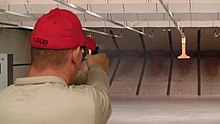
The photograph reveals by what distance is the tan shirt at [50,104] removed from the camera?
3.93ft

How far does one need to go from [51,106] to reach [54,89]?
0.05m

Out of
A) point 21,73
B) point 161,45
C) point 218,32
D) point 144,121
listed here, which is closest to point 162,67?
point 161,45

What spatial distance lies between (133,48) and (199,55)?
12.8ft

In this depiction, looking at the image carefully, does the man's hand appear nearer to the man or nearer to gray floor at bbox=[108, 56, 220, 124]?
the man

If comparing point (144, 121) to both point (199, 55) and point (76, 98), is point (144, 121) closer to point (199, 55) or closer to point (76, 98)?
point (76, 98)

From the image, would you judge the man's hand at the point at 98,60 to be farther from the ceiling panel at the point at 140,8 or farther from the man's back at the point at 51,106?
the ceiling panel at the point at 140,8

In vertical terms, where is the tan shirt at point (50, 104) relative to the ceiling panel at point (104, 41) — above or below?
above

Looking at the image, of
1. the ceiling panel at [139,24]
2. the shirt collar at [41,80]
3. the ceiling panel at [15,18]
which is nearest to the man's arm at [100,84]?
the shirt collar at [41,80]

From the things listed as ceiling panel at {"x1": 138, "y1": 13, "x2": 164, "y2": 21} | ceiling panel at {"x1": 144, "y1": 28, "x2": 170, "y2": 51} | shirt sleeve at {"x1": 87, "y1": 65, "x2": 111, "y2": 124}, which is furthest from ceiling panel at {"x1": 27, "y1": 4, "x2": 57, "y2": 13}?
shirt sleeve at {"x1": 87, "y1": 65, "x2": 111, "y2": 124}

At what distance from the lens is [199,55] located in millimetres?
25312

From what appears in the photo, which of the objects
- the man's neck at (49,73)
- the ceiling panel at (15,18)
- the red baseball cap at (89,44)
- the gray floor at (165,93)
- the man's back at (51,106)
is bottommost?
the gray floor at (165,93)

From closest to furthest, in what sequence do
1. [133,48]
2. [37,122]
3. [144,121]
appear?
[37,122] → [144,121] → [133,48]

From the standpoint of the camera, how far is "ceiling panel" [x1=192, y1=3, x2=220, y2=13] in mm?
11922

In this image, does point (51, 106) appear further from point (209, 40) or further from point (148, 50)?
point (148, 50)
